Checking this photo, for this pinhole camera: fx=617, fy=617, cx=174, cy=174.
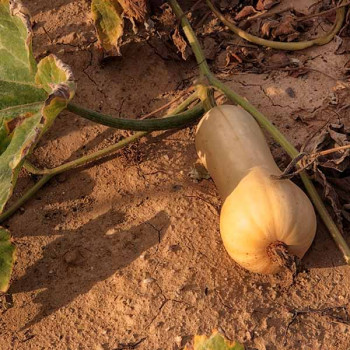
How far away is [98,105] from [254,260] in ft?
4.06

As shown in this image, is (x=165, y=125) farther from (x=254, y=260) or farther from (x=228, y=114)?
(x=254, y=260)

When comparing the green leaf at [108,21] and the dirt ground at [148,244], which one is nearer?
the dirt ground at [148,244]

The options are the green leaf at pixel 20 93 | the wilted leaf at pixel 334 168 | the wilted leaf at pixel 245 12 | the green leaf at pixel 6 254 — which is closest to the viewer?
the green leaf at pixel 20 93

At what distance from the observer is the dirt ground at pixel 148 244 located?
2336 mm

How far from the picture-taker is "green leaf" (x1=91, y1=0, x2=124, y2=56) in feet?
9.74

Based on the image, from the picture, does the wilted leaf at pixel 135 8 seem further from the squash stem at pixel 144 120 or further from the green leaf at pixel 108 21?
the squash stem at pixel 144 120

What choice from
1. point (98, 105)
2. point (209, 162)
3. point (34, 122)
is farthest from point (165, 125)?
point (34, 122)

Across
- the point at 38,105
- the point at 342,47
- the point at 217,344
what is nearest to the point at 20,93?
the point at 38,105

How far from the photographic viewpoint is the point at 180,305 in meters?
2.38

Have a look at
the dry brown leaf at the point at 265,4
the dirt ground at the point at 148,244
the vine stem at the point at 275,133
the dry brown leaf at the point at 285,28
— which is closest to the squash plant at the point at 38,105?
the vine stem at the point at 275,133

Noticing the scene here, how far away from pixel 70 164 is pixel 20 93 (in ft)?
1.80

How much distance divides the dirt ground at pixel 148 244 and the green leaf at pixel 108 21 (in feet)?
0.80

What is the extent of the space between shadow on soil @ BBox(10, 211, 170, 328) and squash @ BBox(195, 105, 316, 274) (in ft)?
1.11

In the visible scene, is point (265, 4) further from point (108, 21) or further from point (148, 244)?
point (148, 244)
